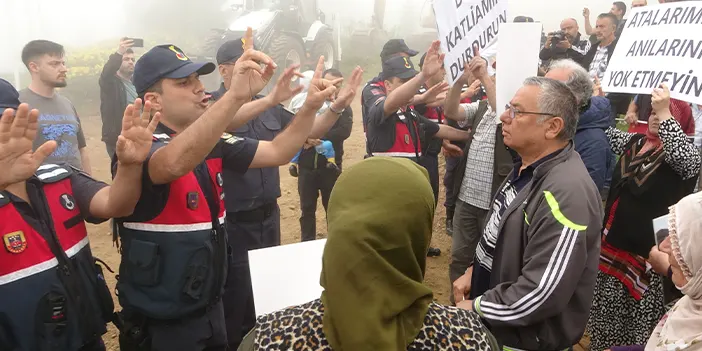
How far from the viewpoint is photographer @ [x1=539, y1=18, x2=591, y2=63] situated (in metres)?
6.71

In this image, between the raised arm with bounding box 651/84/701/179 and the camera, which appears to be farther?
the camera

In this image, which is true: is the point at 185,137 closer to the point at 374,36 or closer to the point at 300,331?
the point at 300,331

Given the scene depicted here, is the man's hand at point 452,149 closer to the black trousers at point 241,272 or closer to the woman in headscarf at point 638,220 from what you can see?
the woman in headscarf at point 638,220

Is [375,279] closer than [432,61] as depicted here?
Yes

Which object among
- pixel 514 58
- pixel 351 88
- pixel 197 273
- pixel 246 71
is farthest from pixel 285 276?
pixel 514 58

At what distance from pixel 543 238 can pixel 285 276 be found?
109 cm

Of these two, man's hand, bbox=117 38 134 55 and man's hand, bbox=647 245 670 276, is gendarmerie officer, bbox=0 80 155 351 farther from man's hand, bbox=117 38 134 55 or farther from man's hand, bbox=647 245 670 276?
man's hand, bbox=117 38 134 55

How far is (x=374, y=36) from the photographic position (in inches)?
901

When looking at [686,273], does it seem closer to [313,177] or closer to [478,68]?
[478,68]

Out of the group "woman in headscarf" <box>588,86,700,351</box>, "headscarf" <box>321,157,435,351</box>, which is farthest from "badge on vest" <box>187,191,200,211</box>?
"woman in headscarf" <box>588,86,700,351</box>

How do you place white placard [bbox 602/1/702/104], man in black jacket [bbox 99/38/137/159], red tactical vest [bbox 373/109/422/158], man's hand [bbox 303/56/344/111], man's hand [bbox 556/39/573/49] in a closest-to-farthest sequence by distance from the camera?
man's hand [bbox 303/56/344/111]
white placard [bbox 602/1/702/104]
red tactical vest [bbox 373/109/422/158]
man in black jacket [bbox 99/38/137/159]
man's hand [bbox 556/39/573/49]

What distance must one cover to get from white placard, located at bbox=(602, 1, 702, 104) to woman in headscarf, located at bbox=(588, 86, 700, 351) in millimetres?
139

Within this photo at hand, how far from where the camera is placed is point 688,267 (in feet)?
5.22

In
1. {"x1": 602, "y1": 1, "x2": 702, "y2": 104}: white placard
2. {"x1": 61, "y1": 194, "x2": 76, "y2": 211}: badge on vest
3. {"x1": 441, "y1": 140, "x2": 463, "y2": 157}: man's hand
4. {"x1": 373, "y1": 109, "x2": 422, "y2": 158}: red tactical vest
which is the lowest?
{"x1": 441, "y1": 140, "x2": 463, "y2": 157}: man's hand
